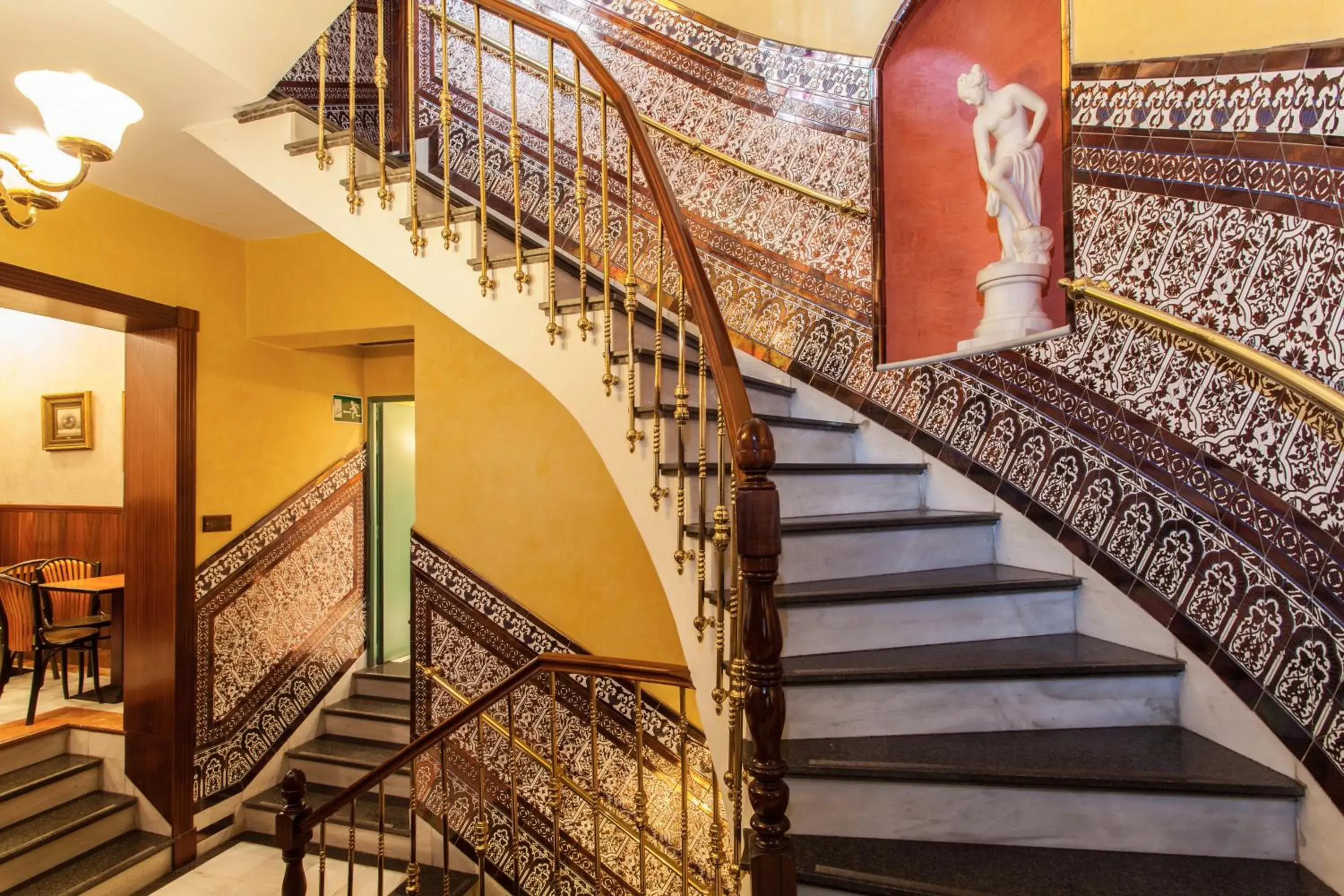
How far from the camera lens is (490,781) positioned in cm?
334

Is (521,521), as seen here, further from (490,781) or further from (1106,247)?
(1106,247)

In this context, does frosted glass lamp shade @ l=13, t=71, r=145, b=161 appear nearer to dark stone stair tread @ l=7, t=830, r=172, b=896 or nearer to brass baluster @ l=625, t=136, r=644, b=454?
brass baluster @ l=625, t=136, r=644, b=454

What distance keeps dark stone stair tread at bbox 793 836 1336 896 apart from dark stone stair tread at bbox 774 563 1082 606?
0.55 meters

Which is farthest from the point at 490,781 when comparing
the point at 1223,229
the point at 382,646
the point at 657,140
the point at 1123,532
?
the point at 1223,229

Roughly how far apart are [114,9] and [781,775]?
8.52ft

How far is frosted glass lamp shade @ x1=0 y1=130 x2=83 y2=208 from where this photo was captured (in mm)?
1744

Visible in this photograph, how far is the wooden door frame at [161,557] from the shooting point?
3404 mm

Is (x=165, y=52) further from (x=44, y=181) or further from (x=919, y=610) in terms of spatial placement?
(x=919, y=610)

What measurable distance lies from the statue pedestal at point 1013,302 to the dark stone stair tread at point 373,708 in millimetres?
3669

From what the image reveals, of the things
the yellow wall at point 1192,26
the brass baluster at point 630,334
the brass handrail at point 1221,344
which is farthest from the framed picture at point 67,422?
the yellow wall at point 1192,26

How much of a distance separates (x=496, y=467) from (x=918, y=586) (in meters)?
2.30

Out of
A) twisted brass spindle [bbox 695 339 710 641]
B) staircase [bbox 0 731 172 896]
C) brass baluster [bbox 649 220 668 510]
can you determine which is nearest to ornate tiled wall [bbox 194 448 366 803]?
staircase [bbox 0 731 172 896]

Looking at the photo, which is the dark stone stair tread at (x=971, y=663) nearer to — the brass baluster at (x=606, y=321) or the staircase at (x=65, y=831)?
the brass baluster at (x=606, y=321)

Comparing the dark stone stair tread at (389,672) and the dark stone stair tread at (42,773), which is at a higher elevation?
the dark stone stair tread at (389,672)
